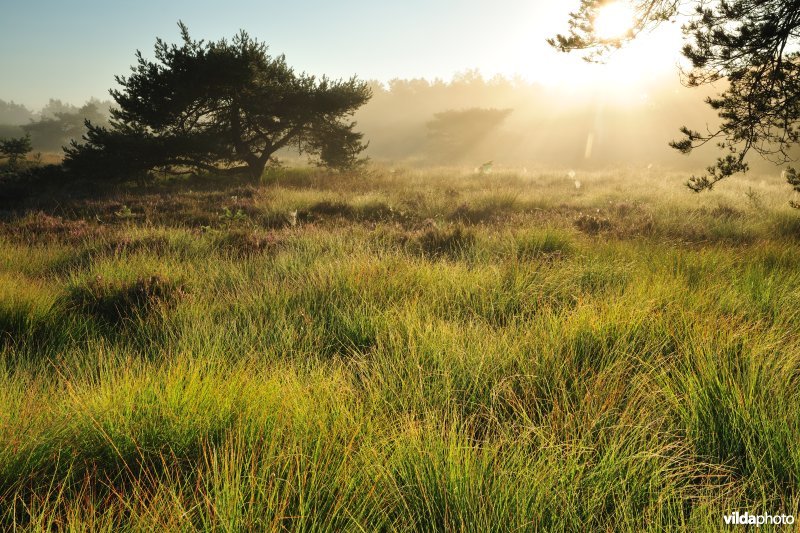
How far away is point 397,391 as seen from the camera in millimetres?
2133

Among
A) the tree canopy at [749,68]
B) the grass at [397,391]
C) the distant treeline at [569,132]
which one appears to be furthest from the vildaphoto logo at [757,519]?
the distant treeline at [569,132]

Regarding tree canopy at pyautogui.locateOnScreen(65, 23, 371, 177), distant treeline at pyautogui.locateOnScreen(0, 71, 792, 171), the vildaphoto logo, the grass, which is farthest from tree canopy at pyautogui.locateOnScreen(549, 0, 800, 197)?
distant treeline at pyautogui.locateOnScreen(0, 71, 792, 171)

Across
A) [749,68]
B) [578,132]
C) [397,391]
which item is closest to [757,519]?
[397,391]

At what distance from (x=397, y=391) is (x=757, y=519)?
4.64 ft

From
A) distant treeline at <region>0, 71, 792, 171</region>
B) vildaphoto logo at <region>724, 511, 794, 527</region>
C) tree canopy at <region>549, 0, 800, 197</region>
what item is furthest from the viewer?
distant treeline at <region>0, 71, 792, 171</region>

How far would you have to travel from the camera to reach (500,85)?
116m

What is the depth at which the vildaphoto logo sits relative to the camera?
1.27m

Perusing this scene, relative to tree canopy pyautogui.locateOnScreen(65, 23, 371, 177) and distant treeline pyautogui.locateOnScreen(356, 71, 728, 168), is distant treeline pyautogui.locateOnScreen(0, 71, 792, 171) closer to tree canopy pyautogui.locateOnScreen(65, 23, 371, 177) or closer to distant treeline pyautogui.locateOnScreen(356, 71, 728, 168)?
distant treeline pyautogui.locateOnScreen(356, 71, 728, 168)

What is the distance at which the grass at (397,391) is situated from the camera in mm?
1368

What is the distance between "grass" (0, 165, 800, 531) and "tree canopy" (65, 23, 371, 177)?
1005 cm

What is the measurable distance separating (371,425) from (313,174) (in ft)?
56.9

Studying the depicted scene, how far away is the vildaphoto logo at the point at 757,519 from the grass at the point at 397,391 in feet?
0.22

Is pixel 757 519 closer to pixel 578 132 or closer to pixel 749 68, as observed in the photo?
pixel 749 68

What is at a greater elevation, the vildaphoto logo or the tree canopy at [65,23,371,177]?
the tree canopy at [65,23,371,177]
